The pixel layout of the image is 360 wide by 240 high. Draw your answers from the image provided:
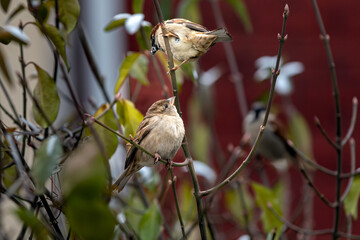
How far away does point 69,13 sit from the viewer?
930mm

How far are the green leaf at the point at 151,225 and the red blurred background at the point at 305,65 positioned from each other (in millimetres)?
1566

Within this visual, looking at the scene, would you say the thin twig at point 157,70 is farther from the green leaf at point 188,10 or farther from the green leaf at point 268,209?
the green leaf at point 268,209

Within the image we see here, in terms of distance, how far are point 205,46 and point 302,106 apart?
2.10m

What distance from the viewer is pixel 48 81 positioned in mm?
907

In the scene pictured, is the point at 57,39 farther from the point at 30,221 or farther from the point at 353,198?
the point at 353,198

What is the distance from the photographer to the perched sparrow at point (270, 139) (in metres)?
2.28

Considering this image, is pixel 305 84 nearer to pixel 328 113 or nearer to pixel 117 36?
pixel 328 113

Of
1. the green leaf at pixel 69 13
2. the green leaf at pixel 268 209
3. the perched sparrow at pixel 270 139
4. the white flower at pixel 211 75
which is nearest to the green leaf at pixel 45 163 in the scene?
the green leaf at pixel 69 13

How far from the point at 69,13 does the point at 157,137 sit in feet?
0.86

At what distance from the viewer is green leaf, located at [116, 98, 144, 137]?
2.79 ft

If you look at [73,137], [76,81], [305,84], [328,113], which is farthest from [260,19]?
[73,137]

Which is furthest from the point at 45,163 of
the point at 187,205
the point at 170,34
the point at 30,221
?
the point at 187,205

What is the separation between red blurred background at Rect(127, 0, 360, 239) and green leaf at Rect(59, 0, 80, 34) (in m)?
1.66

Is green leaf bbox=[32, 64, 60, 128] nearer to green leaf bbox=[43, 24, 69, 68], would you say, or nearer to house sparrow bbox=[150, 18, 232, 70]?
green leaf bbox=[43, 24, 69, 68]
